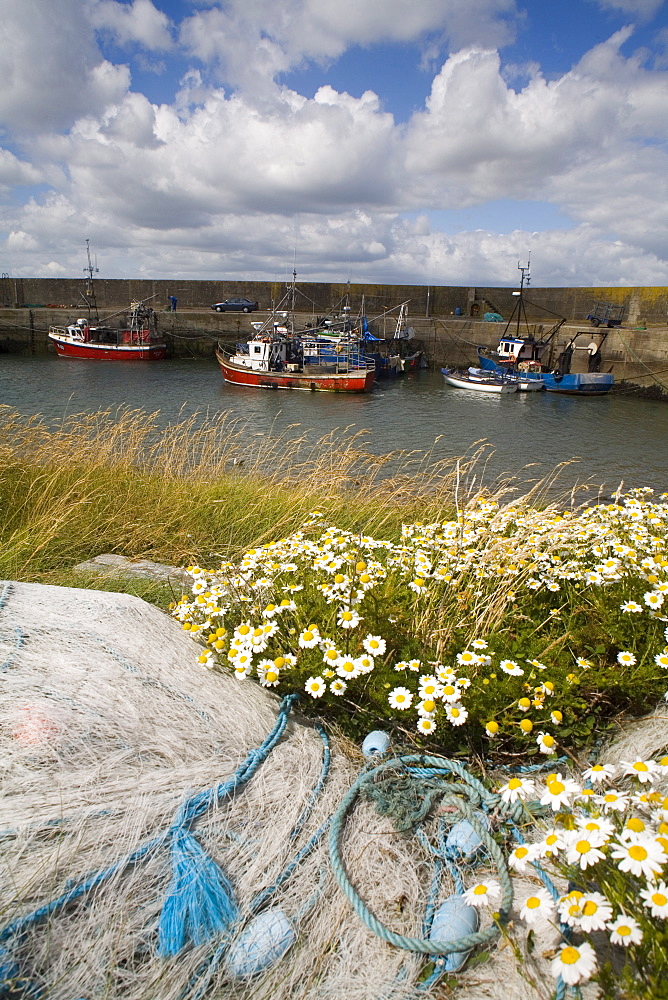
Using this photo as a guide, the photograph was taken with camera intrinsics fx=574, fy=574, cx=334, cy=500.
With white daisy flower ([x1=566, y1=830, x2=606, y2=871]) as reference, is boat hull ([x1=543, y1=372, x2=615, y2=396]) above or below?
below

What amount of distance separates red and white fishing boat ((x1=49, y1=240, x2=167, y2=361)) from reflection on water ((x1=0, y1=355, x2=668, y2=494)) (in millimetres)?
3744

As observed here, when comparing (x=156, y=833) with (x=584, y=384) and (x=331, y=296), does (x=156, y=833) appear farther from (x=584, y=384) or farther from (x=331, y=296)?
(x=331, y=296)

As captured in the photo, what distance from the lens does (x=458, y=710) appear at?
2209mm

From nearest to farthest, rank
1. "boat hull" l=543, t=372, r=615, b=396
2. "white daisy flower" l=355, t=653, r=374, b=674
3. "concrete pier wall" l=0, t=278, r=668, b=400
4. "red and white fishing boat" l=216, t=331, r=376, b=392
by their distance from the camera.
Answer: "white daisy flower" l=355, t=653, r=374, b=674 → "red and white fishing boat" l=216, t=331, r=376, b=392 → "boat hull" l=543, t=372, r=615, b=396 → "concrete pier wall" l=0, t=278, r=668, b=400

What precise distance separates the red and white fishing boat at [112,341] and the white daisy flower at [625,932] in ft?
134

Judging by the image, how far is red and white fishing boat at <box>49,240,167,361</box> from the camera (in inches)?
1499

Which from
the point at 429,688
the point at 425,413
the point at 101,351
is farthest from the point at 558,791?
the point at 101,351

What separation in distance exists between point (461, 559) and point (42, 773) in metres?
2.18

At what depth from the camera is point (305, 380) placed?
29156mm

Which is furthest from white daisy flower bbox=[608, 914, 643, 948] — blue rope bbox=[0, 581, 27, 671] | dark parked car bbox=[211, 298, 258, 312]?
dark parked car bbox=[211, 298, 258, 312]

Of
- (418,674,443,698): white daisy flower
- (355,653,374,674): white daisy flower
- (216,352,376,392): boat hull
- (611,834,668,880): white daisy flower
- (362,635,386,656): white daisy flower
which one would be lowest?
(216,352,376,392): boat hull

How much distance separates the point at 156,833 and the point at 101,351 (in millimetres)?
40701

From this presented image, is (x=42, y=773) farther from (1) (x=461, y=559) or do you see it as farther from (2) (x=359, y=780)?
(1) (x=461, y=559)

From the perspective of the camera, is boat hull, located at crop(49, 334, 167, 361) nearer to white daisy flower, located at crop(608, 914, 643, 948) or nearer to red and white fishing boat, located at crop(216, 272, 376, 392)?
red and white fishing boat, located at crop(216, 272, 376, 392)
